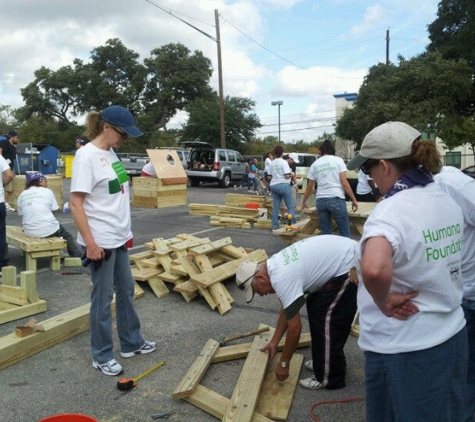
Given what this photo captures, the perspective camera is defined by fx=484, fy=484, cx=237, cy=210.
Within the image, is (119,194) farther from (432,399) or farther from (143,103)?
(143,103)

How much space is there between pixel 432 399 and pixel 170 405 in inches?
85.1

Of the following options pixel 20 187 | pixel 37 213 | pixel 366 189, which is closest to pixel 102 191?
pixel 37 213

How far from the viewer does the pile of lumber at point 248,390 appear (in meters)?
3.26

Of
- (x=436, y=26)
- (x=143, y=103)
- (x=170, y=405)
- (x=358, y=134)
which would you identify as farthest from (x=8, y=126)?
(x=170, y=405)

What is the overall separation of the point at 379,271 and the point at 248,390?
2.06 metres

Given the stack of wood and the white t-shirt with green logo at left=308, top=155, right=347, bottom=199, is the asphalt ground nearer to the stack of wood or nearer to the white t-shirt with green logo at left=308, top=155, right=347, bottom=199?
the white t-shirt with green logo at left=308, top=155, right=347, bottom=199

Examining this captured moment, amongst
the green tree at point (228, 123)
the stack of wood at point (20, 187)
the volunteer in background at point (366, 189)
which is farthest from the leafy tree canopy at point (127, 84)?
the volunteer in background at point (366, 189)

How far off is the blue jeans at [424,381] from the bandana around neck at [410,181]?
630 mm

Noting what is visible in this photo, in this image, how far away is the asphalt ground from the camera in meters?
3.44

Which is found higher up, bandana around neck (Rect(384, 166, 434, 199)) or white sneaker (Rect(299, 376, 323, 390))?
bandana around neck (Rect(384, 166, 434, 199))

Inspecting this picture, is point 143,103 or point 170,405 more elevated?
point 143,103

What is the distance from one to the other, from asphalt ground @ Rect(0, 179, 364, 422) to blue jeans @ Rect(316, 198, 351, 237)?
1919mm

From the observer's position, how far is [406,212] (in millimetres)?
1846

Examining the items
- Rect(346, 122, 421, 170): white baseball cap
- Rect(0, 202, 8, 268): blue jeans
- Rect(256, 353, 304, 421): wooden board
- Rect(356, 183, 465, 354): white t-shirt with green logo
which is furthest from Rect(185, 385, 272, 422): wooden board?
Rect(0, 202, 8, 268): blue jeans
